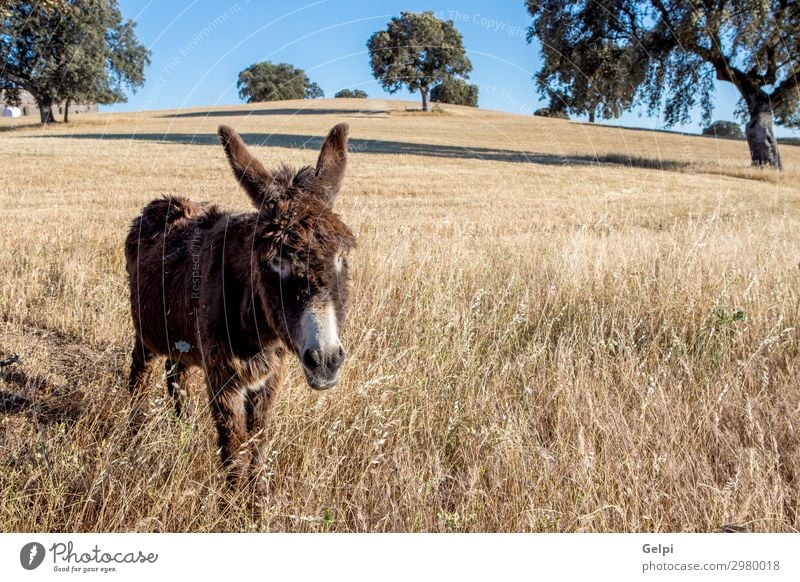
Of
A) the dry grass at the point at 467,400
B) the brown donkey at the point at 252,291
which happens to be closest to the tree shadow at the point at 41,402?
the dry grass at the point at 467,400

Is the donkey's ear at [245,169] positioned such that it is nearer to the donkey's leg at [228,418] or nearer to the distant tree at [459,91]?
the donkey's leg at [228,418]


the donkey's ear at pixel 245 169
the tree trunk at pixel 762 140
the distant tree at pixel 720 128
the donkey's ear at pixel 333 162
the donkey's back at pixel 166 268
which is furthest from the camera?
the tree trunk at pixel 762 140

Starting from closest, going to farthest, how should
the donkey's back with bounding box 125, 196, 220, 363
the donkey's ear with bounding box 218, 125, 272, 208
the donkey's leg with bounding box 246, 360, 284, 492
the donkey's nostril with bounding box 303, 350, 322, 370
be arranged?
the donkey's nostril with bounding box 303, 350, 322, 370 < the donkey's ear with bounding box 218, 125, 272, 208 < the donkey's leg with bounding box 246, 360, 284, 492 < the donkey's back with bounding box 125, 196, 220, 363

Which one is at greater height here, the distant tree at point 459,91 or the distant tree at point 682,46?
the distant tree at point 682,46

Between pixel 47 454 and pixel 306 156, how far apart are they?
54.0ft

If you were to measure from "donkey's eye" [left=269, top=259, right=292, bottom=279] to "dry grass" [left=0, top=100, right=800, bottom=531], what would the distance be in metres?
0.81

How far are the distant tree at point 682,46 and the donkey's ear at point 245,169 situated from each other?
15496mm

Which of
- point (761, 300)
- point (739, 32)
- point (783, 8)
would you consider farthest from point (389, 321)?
point (783, 8)

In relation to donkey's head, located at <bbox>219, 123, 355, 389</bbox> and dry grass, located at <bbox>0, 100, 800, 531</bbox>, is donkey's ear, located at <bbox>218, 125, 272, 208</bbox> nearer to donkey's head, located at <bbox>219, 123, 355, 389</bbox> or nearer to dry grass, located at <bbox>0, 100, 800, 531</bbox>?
donkey's head, located at <bbox>219, 123, 355, 389</bbox>

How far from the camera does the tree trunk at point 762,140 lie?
83.0ft

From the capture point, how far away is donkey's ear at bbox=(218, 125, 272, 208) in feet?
9.96

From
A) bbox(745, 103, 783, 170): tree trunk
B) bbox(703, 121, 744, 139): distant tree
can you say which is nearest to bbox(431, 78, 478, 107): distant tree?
bbox(703, 121, 744, 139): distant tree

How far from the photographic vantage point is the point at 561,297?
5.65 m

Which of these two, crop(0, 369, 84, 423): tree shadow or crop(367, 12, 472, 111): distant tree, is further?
crop(367, 12, 472, 111): distant tree
